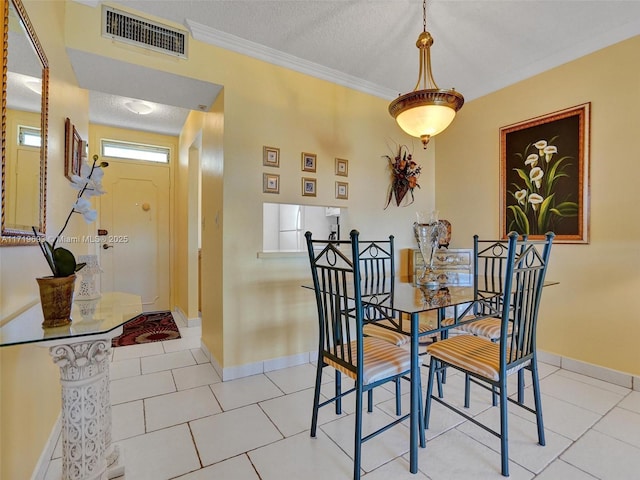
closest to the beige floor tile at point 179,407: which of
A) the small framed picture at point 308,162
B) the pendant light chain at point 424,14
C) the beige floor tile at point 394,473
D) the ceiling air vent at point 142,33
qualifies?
the beige floor tile at point 394,473

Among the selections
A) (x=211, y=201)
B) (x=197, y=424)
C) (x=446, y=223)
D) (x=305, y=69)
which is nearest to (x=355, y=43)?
(x=305, y=69)

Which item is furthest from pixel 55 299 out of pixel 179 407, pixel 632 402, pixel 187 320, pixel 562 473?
pixel 632 402

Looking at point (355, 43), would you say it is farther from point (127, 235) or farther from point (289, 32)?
point (127, 235)

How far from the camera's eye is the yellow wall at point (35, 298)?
109 cm

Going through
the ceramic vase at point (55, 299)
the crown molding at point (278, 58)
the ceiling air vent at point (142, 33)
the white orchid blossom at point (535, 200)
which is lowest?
the ceramic vase at point (55, 299)

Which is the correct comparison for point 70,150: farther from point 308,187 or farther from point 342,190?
point 342,190

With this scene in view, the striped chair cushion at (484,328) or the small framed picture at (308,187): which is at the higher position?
the small framed picture at (308,187)

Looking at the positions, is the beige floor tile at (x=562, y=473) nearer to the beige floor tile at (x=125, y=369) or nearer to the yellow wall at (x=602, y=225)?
the yellow wall at (x=602, y=225)

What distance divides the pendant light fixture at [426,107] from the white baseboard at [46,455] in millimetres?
2568

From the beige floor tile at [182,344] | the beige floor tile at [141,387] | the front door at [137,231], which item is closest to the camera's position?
the beige floor tile at [141,387]

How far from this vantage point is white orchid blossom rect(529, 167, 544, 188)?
2.85 m

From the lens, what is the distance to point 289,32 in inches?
95.3

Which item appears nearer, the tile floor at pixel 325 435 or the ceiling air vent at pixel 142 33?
the tile floor at pixel 325 435

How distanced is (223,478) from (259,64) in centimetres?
290
